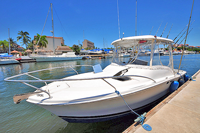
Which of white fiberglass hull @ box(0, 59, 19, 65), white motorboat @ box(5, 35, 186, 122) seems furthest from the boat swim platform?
white fiberglass hull @ box(0, 59, 19, 65)

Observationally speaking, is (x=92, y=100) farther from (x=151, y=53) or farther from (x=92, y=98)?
(x=151, y=53)

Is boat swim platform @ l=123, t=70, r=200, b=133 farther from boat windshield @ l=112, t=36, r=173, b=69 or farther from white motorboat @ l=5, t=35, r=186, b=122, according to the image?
boat windshield @ l=112, t=36, r=173, b=69

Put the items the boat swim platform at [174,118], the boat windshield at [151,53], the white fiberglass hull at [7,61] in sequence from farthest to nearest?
the white fiberglass hull at [7,61] < the boat windshield at [151,53] < the boat swim platform at [174,118]

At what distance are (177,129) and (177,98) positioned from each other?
1.90 meters

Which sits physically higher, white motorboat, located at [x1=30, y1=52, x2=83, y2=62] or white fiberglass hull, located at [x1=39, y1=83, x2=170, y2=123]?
white motorboat, located at [x1=30, y1=52, x2=83, y2=62]

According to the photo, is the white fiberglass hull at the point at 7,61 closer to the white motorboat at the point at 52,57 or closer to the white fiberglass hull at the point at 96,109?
the white motorboat at the point at 52,57

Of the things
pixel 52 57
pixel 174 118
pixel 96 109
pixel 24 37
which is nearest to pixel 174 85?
pixel 174 118

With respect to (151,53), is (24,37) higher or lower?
higher

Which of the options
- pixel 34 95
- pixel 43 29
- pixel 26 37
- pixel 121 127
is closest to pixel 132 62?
pixel 121 127

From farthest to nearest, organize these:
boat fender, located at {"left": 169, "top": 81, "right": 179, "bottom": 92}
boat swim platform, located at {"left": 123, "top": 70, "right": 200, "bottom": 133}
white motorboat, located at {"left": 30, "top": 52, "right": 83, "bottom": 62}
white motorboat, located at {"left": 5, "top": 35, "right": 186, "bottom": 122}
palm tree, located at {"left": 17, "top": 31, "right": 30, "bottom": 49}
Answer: palm tree, located at {"left": 17, "top": 31, "right": 30, "bottom": 49} → white motorboat, located at {"left": 30, "top": 52, "right": 83, "bottom": 62} → boat fender, located at {"left": 169, "top": 81, "right": 179, "bottom": 92} → white motorboat, located at {"left": 5, "top": 35, "right": 186, "bottom": 122} → boat swim platform, located at {"left": 123, "top": 70, "right": 200, "bottom": 133}

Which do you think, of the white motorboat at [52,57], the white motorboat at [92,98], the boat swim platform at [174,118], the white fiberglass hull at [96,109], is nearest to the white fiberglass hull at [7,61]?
the white motorboat at [52,57]

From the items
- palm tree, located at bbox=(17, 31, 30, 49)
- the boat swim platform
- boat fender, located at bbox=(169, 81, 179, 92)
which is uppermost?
palm tree, located at bbox=(17, 31, 30, 49)

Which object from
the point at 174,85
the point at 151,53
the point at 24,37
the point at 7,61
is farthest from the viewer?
the point at 24,37

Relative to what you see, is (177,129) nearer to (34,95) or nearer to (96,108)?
(96,108)
